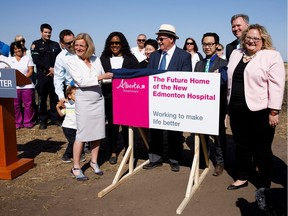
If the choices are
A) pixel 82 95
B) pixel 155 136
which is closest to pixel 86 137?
pixel 82 95

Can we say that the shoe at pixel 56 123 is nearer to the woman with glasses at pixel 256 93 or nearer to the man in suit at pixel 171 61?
the man in suit at pixel 171 61

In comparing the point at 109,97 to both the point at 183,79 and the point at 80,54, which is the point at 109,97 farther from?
the point at 183,79

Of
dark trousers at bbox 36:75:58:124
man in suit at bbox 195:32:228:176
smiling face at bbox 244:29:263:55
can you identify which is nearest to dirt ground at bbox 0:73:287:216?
man in suit at bbox 195:32:228:176

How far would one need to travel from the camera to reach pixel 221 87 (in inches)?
174

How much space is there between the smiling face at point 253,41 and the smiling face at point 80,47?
2127 mm

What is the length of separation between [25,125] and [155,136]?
444 cm

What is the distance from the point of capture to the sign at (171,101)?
4.02 metres

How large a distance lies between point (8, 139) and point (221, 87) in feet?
10.6

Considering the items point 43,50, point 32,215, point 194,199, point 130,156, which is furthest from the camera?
point 43,50

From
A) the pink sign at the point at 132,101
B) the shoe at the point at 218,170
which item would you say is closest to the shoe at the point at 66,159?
the pink sign at the point at 132,101

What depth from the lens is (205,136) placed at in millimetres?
4965

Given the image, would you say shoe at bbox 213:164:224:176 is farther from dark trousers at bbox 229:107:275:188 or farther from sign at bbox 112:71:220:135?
sign at bbox 112:71:220:135

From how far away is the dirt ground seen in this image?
3.77 meters

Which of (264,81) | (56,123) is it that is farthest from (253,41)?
(56,123)
